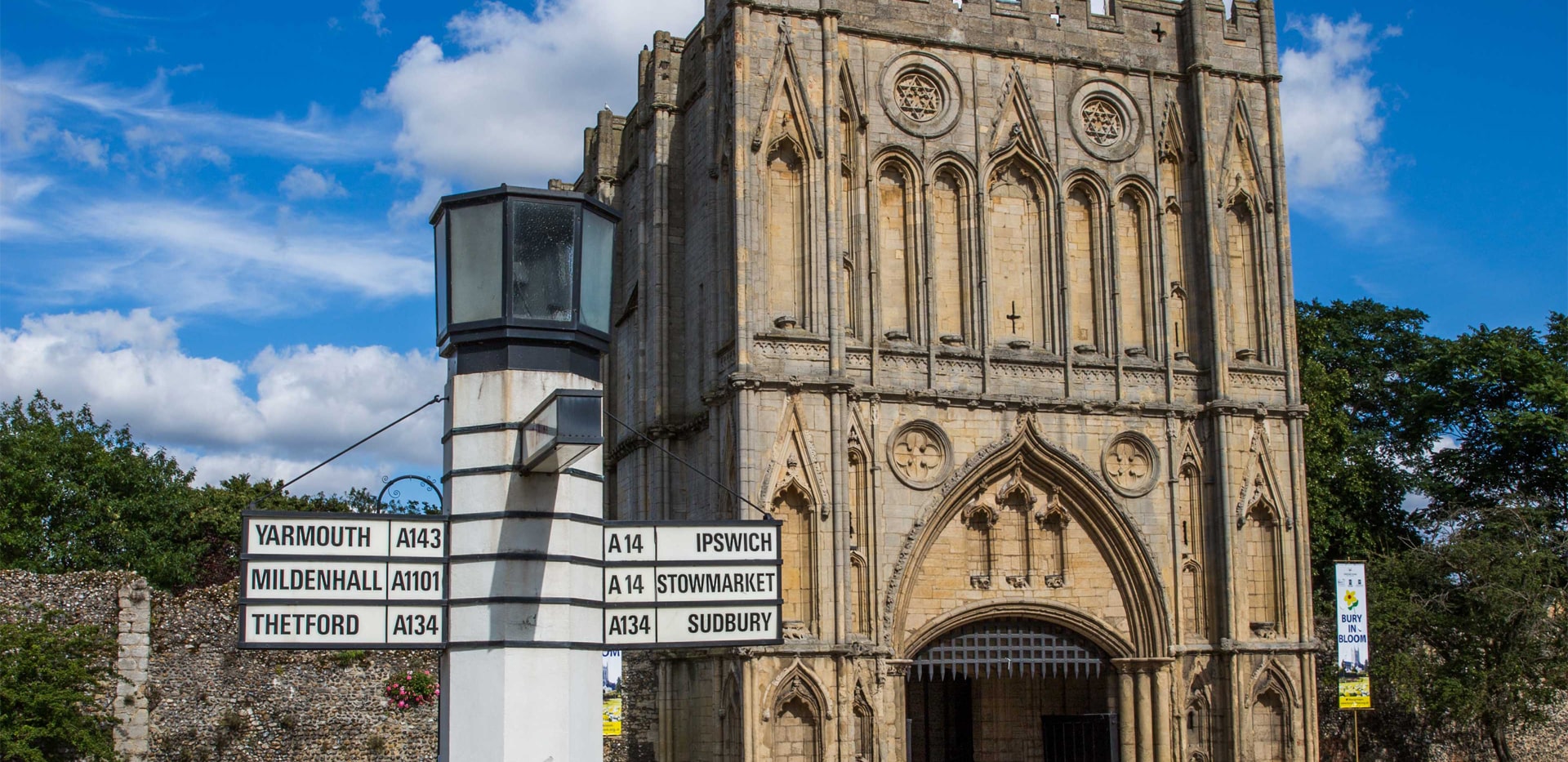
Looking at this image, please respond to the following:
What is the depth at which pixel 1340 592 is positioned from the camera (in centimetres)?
2594

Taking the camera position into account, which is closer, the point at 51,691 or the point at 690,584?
the point at 690,584

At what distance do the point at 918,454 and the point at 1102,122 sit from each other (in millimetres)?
6813

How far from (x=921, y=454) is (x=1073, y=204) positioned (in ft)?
17.3

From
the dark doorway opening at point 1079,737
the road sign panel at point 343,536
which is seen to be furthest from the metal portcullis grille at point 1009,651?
the road sign panel at point 343,536

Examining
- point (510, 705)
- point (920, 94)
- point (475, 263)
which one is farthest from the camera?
point (920, 94)

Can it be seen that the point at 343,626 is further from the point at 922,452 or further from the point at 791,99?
the point at 791,99

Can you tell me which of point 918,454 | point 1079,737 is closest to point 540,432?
point 918,454

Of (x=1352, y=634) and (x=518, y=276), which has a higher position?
(x=518, y=276)

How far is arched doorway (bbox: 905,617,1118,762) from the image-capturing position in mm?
25891

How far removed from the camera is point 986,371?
25.9m

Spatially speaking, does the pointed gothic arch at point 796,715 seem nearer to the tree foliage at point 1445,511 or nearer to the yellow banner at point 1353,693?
the yellow banner at point 1353,693

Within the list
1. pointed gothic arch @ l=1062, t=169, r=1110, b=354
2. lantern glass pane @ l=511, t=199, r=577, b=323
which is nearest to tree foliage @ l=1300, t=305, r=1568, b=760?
pointed gothic arch @ l=1062, t=169, r=1110, b=354

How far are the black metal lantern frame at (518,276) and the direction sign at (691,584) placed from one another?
3.96 feet

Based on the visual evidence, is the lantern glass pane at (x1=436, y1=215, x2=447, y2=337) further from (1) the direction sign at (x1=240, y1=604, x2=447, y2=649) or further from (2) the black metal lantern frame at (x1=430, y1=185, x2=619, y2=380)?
(1) the direction sign at (x1=240, y1=604, x2=447, y2=649)
